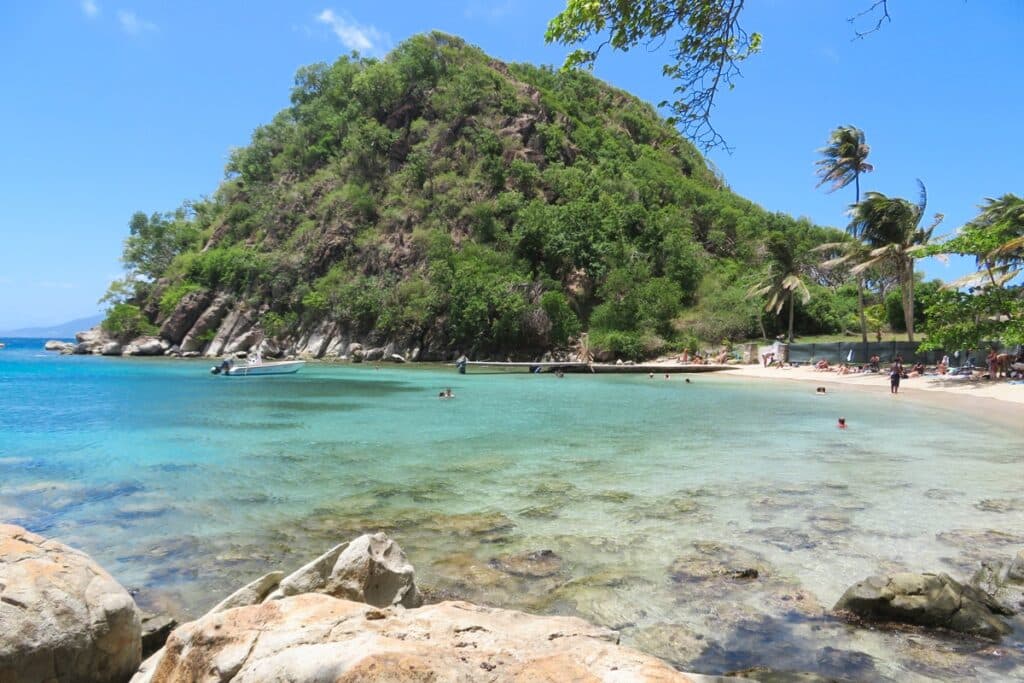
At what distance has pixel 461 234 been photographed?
198 feet

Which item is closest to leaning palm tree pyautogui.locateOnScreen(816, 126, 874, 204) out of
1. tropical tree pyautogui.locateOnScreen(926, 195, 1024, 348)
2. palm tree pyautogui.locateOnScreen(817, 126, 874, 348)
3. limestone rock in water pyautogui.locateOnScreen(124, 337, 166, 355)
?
palm tree pyautogui.locateOnScreen(817, 126, 874, 348)

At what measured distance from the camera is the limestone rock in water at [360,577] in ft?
14.6

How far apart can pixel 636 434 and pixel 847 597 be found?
10871mm

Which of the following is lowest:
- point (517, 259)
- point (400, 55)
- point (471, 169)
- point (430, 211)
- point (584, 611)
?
point (584, 611)

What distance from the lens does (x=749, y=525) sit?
317 inches

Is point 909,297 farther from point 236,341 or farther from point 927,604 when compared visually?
point 236,341

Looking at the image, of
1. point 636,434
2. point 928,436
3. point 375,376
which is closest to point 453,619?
point 636,434

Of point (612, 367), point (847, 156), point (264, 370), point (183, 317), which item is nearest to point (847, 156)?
Result: point (847, 156)

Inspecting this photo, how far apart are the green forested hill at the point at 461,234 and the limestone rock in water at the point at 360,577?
149ft

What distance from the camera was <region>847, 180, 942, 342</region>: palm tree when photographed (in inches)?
1400

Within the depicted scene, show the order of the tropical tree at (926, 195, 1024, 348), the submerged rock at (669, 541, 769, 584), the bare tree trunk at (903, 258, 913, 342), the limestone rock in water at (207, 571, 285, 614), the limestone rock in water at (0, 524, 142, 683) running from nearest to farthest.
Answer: the limestone rock in water at (0, 524, 142, 683) → the limestone rock in water at (207, 571, 285, 614) → the submerged rock at (669, 541, 769, 584) → the tropical tree at (926, 195, 1024, 348) → the bare tree trunk at (903, 258, 913, 342)

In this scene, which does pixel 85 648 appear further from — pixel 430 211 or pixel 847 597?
pixel 430 211

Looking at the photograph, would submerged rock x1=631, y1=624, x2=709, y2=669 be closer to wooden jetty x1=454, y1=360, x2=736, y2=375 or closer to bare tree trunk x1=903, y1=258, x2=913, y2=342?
bare tree trunk x1=903, y1=258, x2=913, y2=342

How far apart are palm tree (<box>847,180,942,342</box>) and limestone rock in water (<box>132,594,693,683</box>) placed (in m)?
39.1
